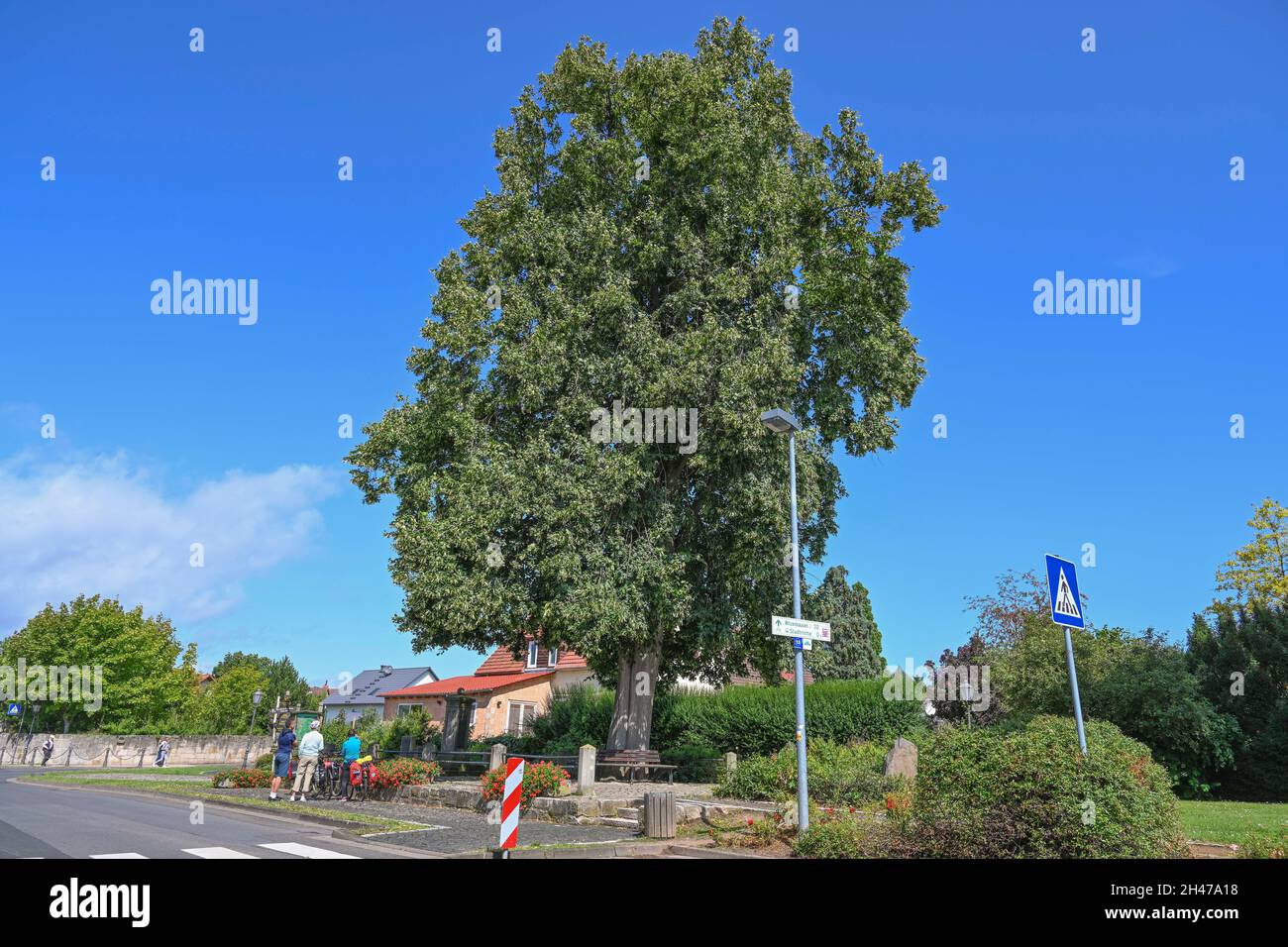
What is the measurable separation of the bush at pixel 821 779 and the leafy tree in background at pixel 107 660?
50.8 metres

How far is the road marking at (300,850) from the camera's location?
33.3ft

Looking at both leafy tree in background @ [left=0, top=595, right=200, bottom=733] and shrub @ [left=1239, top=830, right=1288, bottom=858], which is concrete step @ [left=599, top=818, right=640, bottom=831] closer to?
shrub @ [left=1239, top=830, right=1288, bottom=858]

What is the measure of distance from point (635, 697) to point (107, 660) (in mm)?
46212

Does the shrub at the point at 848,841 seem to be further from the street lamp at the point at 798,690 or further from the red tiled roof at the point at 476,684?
the red tiled roof at the point at 476,684

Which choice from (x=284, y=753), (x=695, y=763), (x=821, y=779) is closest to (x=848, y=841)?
(x=821, y=779)

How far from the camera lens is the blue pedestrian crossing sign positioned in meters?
9.90

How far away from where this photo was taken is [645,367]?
2147cm

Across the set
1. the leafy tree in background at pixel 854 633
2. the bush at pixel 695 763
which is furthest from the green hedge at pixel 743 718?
the leafy tree in background at pixel 854 633

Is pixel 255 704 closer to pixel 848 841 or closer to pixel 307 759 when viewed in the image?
pixel 307 759

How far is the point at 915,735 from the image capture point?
23.7 metres

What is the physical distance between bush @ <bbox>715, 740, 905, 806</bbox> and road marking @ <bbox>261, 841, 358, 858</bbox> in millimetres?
8501

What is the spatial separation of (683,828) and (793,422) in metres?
7.18
